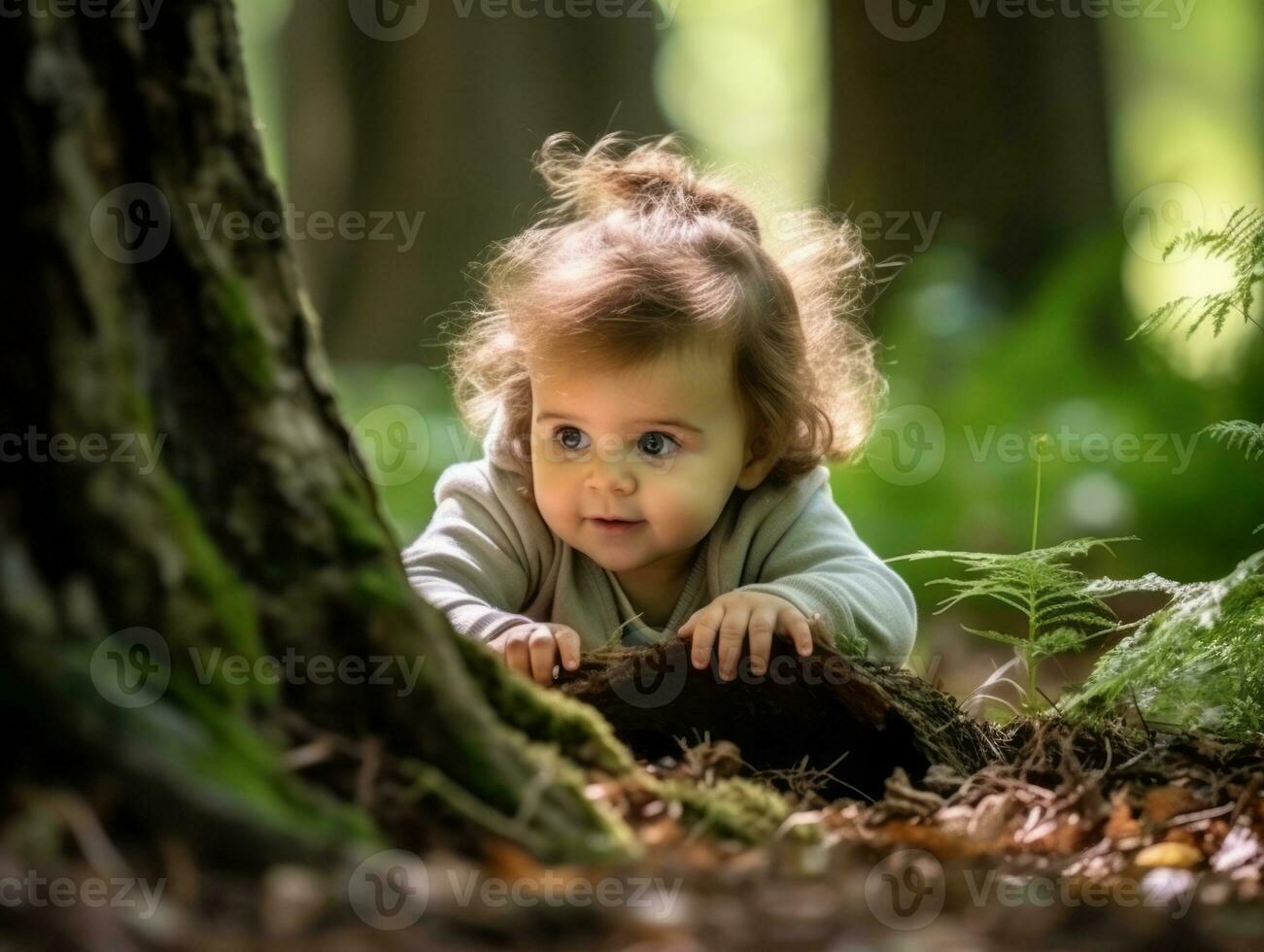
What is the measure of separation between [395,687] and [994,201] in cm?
823

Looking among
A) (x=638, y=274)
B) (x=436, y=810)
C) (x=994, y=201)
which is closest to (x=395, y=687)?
(x=436, y=810)

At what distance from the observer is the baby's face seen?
3.80 metres

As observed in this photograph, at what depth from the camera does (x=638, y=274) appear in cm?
390

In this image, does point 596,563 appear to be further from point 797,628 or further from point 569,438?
point 797,628

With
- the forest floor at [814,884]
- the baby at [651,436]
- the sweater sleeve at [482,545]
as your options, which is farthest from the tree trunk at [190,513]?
the sweater sleeve at [482,545]

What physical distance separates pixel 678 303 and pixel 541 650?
1.16 m

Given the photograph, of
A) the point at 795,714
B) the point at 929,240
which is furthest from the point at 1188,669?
the point at 929,240

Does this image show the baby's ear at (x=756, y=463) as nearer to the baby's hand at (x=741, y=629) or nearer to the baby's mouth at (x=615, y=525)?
the baby's mouth at (x=615, y=525)

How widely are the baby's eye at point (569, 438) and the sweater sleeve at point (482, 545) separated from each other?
1.20ft

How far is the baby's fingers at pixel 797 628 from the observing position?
3197 millimetres

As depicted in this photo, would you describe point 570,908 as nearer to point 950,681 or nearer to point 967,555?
point 967,555

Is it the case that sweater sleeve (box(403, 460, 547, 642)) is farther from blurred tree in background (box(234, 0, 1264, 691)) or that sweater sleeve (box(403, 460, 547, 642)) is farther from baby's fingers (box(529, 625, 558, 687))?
blurred tree in background (box(234, 0, 1264, 691))

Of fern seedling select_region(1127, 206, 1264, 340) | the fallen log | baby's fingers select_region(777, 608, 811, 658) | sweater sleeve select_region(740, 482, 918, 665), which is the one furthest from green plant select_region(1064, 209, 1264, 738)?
baby's fingers select_region(777, 608, 811, 658)

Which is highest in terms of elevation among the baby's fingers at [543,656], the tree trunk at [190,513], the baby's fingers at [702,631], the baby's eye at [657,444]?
the tree trunk at [190,513]
